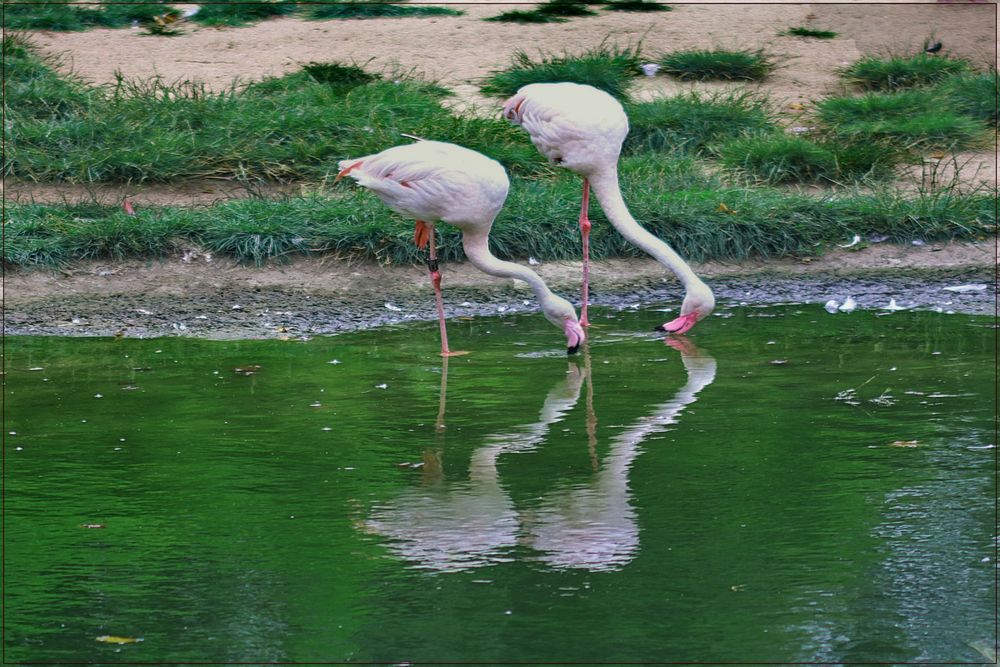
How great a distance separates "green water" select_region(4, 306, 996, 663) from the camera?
3.21 m

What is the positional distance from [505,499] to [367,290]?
10.2 ft

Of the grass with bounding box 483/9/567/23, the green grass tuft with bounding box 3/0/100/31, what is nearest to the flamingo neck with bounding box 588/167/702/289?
the grass with bounding box 483/9/567/23

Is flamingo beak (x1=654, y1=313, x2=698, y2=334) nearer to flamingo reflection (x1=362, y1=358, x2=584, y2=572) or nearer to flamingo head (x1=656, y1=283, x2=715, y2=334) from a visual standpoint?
flamingo head (x1=656, y1=283, x2=715, y2=334)

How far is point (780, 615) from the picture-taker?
3.26 meters

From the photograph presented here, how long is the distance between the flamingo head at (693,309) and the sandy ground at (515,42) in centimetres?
352

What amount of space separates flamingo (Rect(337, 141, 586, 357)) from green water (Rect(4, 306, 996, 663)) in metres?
0.23

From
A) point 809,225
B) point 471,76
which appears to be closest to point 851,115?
point 809,225

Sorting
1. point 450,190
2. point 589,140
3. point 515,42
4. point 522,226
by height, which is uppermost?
point 515,42

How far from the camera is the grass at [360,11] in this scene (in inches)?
447

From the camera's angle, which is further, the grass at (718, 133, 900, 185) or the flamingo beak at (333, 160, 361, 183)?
the grass at (718, 133, 900, 185)

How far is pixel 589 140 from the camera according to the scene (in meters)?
6.49

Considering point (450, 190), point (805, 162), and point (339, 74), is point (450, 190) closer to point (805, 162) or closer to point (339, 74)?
point (805, 162)

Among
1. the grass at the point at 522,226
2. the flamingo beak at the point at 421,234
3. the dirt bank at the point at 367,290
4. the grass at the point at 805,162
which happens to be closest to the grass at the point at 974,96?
the grass at the point at 805,162

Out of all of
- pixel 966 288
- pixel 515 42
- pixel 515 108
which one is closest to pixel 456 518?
pixel 515 108
